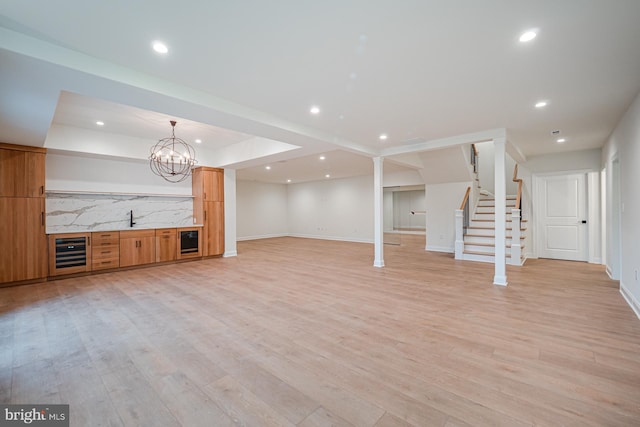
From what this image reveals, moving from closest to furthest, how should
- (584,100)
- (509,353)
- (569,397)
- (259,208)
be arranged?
(569,397) < (509,353) < (584,100) < (259,208)

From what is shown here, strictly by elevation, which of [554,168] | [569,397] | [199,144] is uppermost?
[199,144]

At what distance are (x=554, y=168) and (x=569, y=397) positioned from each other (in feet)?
21.5

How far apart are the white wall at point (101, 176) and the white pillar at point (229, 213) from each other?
128 cm

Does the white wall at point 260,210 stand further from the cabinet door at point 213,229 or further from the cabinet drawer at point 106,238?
the cabinet drawer at point 106,238

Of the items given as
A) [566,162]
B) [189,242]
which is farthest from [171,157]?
[566,162]

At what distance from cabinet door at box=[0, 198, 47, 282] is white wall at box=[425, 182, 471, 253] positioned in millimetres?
9107

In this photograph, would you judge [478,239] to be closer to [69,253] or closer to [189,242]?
[189,242]

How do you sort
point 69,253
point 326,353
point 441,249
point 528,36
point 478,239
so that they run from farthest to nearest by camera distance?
1. point 441,249
2. point 478,239
3. point 69,253
4. point 326,353
5. point 528,36

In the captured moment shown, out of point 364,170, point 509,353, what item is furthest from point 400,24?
point 364,170

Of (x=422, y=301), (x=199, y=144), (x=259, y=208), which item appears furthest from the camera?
(x=259, y=208)

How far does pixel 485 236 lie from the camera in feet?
22.1

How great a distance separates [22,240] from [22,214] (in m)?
0.45

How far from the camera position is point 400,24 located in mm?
1966

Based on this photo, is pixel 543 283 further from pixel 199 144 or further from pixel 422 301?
pixel 199 144
